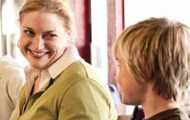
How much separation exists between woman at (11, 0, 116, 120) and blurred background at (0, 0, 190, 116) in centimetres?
138

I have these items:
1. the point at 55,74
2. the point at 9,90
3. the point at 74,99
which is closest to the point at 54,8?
the point at 55,74

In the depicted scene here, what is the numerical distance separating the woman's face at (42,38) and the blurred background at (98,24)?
1413 millimetres

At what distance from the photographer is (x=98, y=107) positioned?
156 centimetres

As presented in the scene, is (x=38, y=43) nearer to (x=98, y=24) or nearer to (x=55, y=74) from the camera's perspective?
(x=55, y=74)

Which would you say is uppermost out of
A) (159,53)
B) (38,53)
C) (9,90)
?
(159,53)

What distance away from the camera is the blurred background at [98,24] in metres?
3.21

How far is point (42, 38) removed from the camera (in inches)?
68.6

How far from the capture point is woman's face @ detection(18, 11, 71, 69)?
5.58 feet

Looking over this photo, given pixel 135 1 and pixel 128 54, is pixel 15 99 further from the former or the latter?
pixel 135 1

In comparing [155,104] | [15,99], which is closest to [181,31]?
[155,104]

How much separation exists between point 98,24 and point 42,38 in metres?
1.61

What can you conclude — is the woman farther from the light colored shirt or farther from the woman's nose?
the light colored shirt

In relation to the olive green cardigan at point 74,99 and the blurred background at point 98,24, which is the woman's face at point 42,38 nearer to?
the olive green cardigan at point 74,99

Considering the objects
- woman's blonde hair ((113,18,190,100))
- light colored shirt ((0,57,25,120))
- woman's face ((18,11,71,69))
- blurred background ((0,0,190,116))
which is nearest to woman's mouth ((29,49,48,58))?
woman's face ((18,11,71,69))
